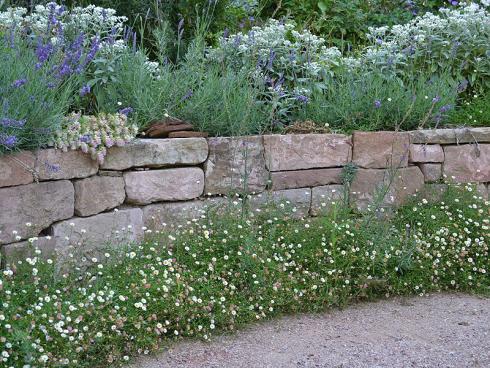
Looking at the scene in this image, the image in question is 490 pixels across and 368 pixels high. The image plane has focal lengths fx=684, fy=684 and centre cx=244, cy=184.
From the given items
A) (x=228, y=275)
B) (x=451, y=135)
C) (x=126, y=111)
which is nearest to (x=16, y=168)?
(x=126, y=111)

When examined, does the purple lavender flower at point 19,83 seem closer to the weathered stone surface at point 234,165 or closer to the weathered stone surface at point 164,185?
the weathered stone surface at point 164,185

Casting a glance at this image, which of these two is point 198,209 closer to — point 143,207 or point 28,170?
point 143,207

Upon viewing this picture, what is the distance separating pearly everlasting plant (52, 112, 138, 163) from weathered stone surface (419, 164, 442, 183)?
230cm

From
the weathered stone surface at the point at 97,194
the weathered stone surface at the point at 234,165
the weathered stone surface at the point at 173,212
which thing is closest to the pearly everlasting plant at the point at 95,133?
the weathered stone surface at the point at 97,194

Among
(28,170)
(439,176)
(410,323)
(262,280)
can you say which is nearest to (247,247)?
(262,280)

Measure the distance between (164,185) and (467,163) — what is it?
8.14 ft

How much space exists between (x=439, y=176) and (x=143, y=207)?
2.38 m

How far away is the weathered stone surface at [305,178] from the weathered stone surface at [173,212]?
0.48 meters

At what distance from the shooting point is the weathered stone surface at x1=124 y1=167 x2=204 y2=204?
13.8 feet

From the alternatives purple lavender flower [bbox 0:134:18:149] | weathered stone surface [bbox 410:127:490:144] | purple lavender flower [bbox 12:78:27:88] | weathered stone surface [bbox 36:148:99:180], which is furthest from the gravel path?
purple lavender flower [bbox 12:78:27:88]

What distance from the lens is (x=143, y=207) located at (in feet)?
14.1

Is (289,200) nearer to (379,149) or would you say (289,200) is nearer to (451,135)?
(379,149)

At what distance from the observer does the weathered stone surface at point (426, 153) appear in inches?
203

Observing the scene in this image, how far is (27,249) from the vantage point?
3.75 metres
